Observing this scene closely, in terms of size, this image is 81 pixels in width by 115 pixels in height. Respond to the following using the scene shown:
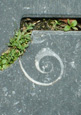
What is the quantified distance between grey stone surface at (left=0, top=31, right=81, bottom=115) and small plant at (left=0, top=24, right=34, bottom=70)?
34 mm

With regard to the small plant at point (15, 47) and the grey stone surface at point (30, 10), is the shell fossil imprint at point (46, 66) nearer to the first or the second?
the small plant at point (15, 47)

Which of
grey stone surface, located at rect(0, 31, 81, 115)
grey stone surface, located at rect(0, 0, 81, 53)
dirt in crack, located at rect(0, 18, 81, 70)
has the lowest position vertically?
grey stone surface, located at rect(0, 31, 81, 115)

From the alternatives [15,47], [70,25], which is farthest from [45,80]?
[70,25]

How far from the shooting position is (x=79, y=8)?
7.65 feet

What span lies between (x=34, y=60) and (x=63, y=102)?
34cm

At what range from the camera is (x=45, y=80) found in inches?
89.4

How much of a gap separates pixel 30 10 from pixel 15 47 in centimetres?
27

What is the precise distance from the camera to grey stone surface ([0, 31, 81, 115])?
2.25 m

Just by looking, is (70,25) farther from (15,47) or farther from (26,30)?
(15,47)

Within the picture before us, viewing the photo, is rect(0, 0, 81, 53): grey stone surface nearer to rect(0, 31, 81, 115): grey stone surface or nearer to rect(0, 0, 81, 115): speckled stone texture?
rect(0, 0, 81, 115): speckled stone texture

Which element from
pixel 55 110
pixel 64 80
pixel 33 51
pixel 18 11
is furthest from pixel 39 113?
pixel 18 11

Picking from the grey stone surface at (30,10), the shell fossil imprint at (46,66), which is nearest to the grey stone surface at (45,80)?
the shell fossil imprint at (46,66)

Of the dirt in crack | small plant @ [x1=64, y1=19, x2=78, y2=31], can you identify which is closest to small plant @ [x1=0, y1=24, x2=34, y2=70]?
the dirt in crack

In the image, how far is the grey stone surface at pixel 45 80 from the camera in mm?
2254
